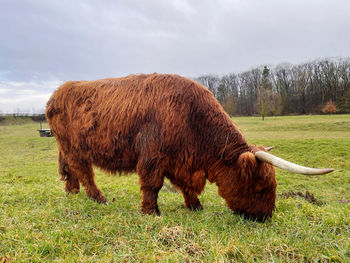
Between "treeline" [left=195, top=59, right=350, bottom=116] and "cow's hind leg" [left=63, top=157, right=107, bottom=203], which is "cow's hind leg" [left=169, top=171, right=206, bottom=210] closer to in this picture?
"cow's hind leg" [left=63, top=157, right=107, bottom=203]

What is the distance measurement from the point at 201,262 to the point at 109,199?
333cm

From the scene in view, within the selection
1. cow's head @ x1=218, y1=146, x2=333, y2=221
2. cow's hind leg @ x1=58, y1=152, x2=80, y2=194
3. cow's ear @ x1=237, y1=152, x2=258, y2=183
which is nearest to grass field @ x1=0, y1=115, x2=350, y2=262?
cow's head @ x1=218, y1=146, x2=333, y2=221

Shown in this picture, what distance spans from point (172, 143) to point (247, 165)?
1.14 metres

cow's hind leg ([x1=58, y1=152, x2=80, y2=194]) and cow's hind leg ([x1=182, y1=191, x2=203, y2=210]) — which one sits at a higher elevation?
cow's hind leg ([x1=58, y1=152, x2=80, y2=194])

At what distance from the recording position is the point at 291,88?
2307 inches

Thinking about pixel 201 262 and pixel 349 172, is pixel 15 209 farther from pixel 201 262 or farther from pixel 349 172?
pixel 349 172

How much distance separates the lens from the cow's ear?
10.3 feet

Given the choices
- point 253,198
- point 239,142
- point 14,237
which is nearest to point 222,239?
point 253,198

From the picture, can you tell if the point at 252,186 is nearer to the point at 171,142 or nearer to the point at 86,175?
the point at 171,142

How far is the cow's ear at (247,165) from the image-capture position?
10.3 ft

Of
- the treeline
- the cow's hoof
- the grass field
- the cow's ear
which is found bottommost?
the cow's hoof

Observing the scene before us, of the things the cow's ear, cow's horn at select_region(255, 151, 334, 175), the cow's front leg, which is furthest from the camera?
the cow's front leg

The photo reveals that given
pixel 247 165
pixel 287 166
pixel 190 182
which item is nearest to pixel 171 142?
pixel 190 182

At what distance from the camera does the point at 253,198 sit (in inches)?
130
